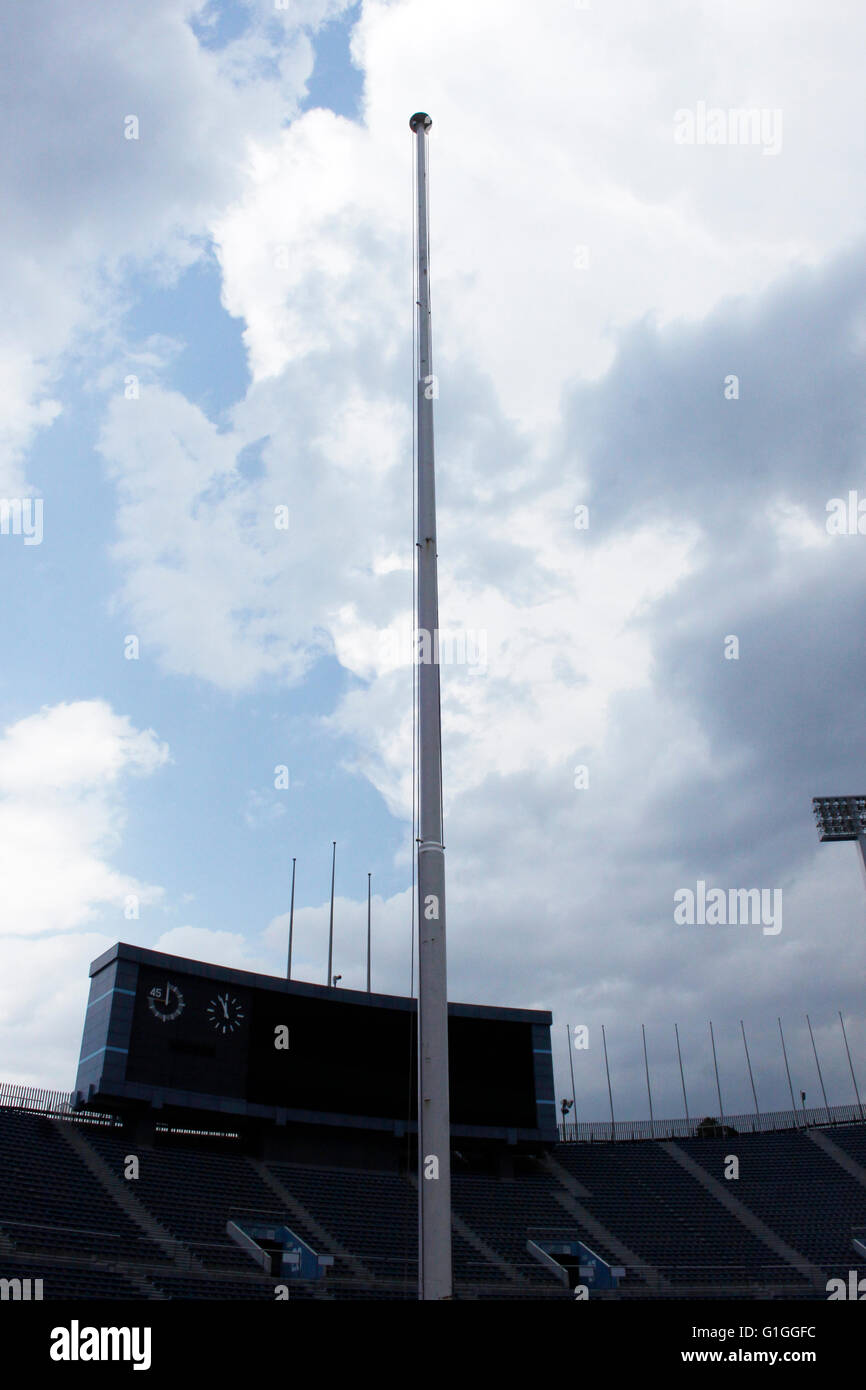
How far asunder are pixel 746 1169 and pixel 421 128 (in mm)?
52870

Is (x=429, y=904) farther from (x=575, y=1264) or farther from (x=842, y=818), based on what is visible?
(x=842, y=818)

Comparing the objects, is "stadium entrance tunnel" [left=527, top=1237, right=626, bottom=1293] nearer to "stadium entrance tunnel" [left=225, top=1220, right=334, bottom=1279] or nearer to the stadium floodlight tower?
"stadium entrance tunnel" [left=225, top=1220, right=334, bottom=1279]

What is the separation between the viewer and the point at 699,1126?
193 feet

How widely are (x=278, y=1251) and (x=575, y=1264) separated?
13.5m

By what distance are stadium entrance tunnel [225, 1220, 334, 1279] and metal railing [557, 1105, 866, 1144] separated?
918 inches

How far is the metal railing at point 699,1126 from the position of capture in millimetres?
57969

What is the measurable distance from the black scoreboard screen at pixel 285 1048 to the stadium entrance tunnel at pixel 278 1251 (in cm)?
498

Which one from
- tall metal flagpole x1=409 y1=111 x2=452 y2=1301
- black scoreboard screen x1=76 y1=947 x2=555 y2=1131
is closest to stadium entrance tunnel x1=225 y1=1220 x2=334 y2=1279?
black scoreboard screen x1=76 y1=947 x2=555 y2=1131

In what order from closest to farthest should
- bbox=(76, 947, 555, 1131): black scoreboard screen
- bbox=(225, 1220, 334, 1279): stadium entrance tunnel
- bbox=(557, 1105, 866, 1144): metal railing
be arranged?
bbox=(225, 1220, 334, 1279): stadium entrance tunnel
bbox=(76, 947, 555, 1131): black scoreboard screen
bbox=(557, 1105, 866, 1144): metal railing

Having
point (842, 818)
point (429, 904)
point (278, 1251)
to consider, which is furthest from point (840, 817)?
point (429, 904)

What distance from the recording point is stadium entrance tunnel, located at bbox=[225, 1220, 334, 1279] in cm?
3638
